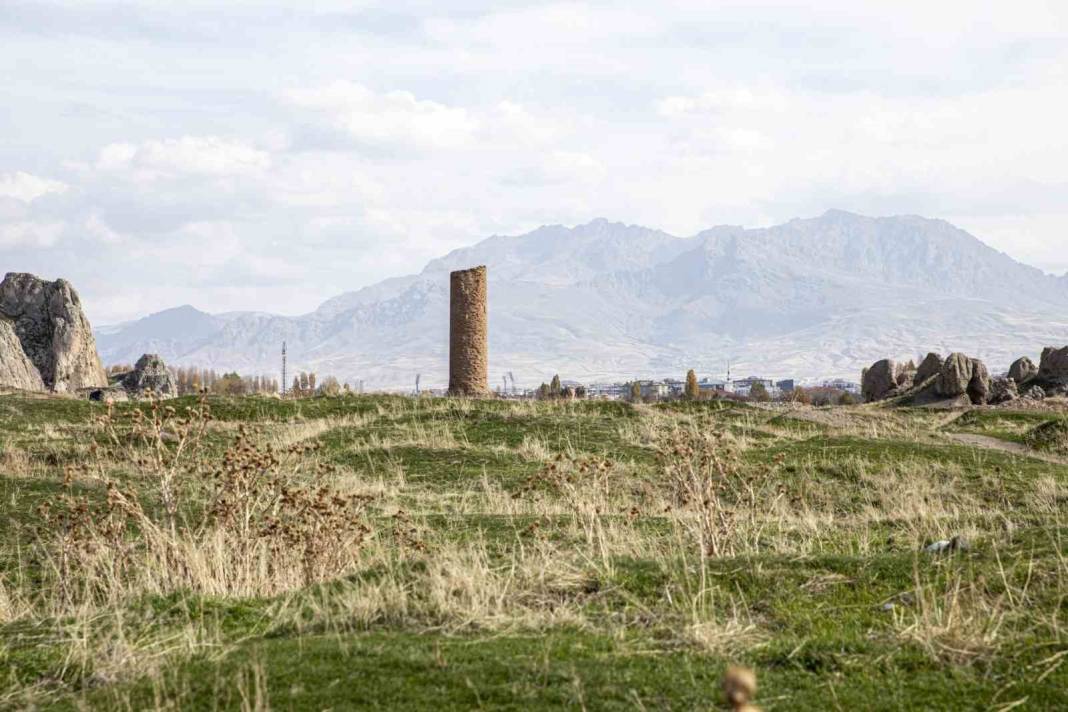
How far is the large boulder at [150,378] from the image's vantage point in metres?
45.0

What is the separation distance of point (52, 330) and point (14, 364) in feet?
15.3

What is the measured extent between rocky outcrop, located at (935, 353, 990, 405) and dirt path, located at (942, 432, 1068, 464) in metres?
12.4

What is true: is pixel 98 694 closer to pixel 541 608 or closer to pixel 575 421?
pixel 541 608

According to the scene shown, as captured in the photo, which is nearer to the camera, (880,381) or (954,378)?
(954,378)

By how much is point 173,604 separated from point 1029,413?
1166 inches


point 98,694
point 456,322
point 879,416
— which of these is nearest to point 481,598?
point 98,694

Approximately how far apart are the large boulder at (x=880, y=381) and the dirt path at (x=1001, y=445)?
20153 millimetres

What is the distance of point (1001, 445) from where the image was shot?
88.3 feet

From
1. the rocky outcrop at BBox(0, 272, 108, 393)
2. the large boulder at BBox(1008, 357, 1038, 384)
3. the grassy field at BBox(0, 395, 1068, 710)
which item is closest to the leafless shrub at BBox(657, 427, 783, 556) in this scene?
the grassy field at BBox(0, 395, 1068, 710)

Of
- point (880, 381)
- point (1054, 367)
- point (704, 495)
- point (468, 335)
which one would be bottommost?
point (704, 495)

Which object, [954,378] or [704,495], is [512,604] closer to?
[704,495]

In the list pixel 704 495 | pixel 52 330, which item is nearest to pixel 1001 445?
pixel 704 495

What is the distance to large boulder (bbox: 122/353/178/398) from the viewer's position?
45031mm

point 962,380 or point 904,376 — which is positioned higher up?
point 904,376
